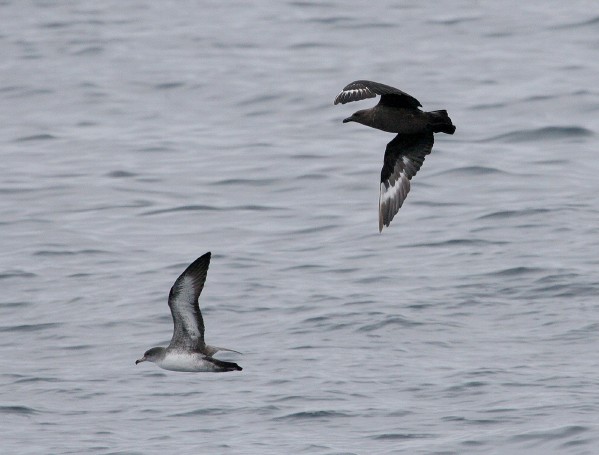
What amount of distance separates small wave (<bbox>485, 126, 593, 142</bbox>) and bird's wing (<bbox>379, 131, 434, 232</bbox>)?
8.25 metres

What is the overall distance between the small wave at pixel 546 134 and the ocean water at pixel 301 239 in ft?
0.14

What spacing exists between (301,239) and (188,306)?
5.71 m

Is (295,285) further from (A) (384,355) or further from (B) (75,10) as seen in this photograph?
(B) (75,10)

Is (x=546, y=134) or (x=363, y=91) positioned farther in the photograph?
(x=546, y=134)

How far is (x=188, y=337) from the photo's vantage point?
10.2 m

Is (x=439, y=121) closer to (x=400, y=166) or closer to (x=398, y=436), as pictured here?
(x=400, y=166)

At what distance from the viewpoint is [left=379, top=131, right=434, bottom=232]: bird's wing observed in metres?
11.0

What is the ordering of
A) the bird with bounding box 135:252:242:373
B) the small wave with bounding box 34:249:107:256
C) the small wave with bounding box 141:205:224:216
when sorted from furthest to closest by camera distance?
the small wave with bounding box 141:205:224:216, the small wave with bounding box 34:249:107:256, the bird with bounding box 135:252:242:373

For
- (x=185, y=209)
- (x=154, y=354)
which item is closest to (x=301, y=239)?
(x=185, y=209)

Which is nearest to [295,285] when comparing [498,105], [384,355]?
[384,355]

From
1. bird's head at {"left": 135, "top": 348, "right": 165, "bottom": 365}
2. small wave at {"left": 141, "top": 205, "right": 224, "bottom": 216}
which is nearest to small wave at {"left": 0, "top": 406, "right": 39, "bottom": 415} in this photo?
bird's head at {"left": 135, "top": 348, "right": 165, "bottom": 365}

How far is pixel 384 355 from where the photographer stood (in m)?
12.8

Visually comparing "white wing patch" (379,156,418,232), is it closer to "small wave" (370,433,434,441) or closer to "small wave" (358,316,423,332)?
"small wave" (370,433,434,441)

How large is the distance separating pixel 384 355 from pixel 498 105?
8.80 meters
